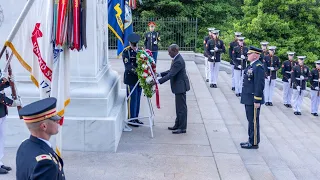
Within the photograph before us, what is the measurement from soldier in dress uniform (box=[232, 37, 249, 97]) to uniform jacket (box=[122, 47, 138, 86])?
5.89 meters

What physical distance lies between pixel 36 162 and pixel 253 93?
5534mm

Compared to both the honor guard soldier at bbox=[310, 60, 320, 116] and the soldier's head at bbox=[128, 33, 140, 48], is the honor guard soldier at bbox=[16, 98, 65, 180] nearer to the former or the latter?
the soldier's head at bbox=[128, 33, 140, 48]

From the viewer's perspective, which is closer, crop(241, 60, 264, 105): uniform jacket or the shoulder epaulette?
the shoulder epaulette

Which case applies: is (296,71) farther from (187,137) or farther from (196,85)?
(187,137)

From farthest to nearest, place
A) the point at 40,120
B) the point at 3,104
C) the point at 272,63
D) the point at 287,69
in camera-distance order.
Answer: the point at 287,69 → the point at 272,63 → the point at 3,104 → the point at 40,120

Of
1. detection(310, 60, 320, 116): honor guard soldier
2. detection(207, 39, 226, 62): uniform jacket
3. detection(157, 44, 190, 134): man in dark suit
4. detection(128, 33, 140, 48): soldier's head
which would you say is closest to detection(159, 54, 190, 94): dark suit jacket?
detection(157, 44, 190, 134): man in dark suit

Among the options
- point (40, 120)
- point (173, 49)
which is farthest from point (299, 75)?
point (40, 120)

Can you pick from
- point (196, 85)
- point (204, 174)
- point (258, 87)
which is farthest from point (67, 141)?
point (196, 85)

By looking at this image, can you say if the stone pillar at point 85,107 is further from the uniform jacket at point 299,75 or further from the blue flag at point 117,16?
the uniform jacket at point 299,75

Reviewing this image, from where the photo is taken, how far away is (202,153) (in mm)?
7230

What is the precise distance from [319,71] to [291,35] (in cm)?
905

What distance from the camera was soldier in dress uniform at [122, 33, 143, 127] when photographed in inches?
323

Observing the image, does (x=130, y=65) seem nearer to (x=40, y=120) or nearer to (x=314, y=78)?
(x=40, y=120)

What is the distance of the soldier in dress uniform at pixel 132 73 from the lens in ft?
26.9
